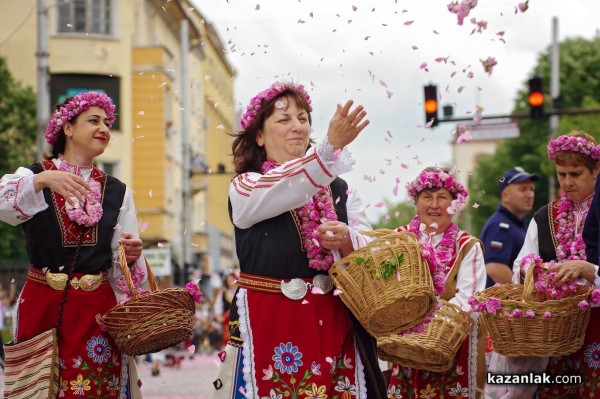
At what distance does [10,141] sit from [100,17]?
290 inches

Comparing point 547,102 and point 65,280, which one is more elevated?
point 547,102

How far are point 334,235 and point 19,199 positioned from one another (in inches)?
79.9

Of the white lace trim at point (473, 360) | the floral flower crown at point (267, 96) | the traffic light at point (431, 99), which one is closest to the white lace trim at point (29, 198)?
the floral flower crown at point (267, 96)

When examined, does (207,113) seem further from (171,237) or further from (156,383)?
(156,383)

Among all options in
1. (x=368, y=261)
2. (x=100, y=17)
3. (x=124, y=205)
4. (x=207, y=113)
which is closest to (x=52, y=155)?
(x=124, y=205)

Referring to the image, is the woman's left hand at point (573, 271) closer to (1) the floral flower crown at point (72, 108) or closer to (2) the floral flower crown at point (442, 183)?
(2) the floral flower crown at point (442, 183)

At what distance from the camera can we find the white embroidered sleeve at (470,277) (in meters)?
8.31

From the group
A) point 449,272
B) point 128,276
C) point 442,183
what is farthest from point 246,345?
point 442,183

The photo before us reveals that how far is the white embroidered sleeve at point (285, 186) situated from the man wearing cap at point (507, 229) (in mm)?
4202

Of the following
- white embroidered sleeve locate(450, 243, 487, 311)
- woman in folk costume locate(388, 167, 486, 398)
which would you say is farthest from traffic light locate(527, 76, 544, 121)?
white embroidered sleeve locate(450, 243, 487, 311)

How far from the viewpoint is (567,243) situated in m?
7.74

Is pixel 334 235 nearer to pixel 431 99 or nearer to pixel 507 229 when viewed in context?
pixel 507 229

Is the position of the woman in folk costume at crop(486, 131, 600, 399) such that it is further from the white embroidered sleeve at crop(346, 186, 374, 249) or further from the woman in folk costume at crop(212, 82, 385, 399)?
the woman in folk costume at crop(212, 82, 385, 399)

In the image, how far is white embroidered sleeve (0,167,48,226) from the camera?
273 inches
